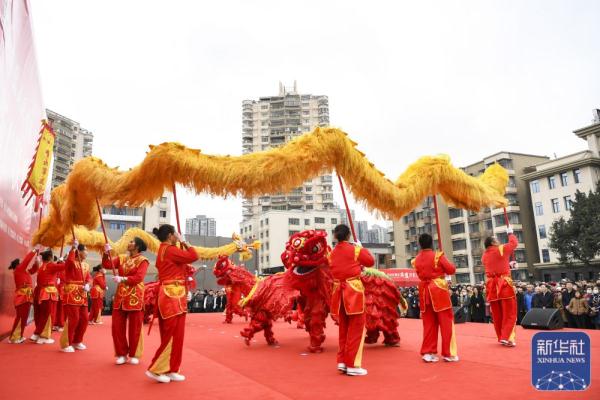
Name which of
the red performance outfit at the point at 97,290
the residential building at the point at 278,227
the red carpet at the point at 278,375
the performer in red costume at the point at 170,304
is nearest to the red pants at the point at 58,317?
the red performance outfit at the point at 97,290

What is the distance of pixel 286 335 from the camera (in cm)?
849

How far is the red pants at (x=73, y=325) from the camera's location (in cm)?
604

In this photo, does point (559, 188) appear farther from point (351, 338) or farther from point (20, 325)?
point (20, 325)

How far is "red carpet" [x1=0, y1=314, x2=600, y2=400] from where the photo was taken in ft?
11.8

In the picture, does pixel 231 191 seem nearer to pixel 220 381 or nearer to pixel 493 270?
pixel 220 381

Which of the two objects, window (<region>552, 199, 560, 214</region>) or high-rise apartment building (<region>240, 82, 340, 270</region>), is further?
high-rise apartment building (<region>240, 82, 340, 270</region>)

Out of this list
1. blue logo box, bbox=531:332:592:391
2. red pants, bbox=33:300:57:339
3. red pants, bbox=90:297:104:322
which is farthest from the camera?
red pants, bbox=90:297:104:322

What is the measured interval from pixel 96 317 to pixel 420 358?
367 inches

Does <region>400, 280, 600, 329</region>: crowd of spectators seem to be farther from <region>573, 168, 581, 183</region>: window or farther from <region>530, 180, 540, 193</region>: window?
<region>530, 180, 540, 193</region>: window

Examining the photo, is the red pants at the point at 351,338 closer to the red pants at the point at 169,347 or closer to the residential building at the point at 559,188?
the red pants at the point at 169,347

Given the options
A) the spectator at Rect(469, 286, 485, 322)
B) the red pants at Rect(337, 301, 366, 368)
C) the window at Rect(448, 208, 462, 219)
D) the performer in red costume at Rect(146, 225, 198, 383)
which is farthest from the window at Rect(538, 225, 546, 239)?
the performer in red costume at Rect(146, 225, 198, 383)

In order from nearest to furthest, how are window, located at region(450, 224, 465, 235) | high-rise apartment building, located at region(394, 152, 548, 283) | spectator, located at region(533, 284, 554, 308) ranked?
spectator, located at region(533, 284, 554, 308)
high-rise apartment building, located at region(394, 152, 548, 283)
window, located at region(450, 224, 465, 235)

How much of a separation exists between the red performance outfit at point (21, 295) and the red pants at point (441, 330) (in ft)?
19.8

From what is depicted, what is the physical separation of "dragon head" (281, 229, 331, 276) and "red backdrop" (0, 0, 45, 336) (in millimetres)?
4175
